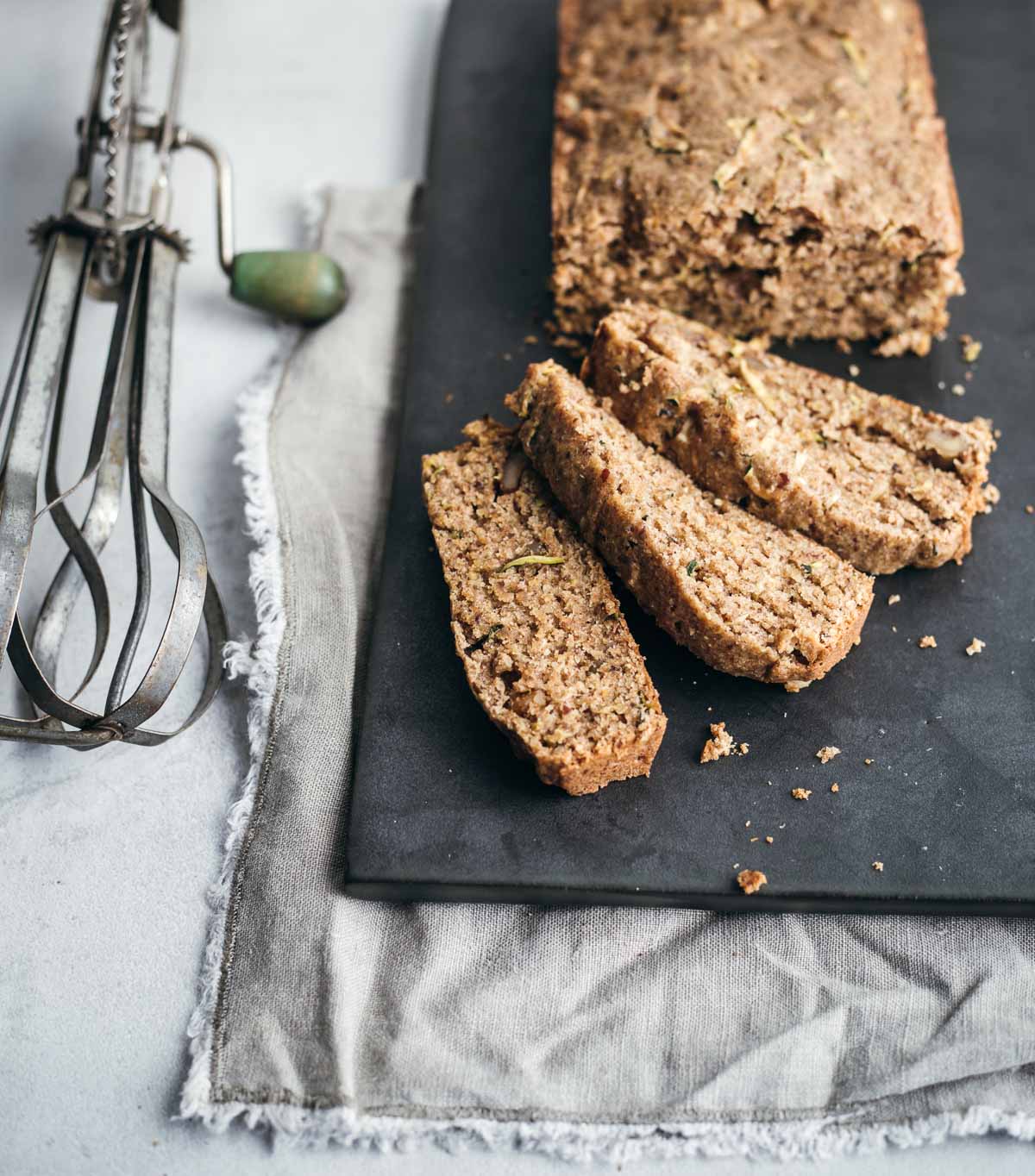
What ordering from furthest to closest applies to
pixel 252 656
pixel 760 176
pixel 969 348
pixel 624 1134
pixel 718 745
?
pixel 969 348 → pixel 760 176 → pixel 252 656 → pixel 718 745 → pixel 624 1134

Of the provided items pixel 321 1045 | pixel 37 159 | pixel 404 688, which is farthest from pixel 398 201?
pixel 321 1045

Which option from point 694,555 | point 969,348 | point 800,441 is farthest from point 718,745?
point 969,348

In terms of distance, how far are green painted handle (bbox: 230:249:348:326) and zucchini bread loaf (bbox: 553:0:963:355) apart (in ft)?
2.59

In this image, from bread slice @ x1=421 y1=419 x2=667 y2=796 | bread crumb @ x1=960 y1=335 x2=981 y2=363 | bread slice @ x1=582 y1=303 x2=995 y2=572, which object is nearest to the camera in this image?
bread slice @ x1=421 y1=419 x2=667 y2=796

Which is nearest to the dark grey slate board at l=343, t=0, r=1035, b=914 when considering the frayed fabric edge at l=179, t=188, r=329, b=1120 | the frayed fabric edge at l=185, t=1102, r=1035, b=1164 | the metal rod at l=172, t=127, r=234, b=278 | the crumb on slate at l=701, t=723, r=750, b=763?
the crumb on slate at l=701, t=723, r=750, b=763

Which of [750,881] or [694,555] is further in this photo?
[694,555]

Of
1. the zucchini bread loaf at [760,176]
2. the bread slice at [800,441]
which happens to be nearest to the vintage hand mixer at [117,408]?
the zucchini bread loaf at [760,176]

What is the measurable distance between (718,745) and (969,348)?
1.69 metres

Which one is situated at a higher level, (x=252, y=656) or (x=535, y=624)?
(x=535, y=624)

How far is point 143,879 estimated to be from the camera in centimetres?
286

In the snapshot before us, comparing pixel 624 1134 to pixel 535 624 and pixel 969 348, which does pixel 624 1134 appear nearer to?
pixel 535 624

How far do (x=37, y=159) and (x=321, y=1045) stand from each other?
338 cm

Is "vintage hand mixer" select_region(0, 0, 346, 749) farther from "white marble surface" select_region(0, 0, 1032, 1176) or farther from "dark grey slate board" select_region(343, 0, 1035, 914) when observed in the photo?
"dark grey slate board" select_region(343, 0, 1035, 914)

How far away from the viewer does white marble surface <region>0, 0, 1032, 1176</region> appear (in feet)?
8.45
